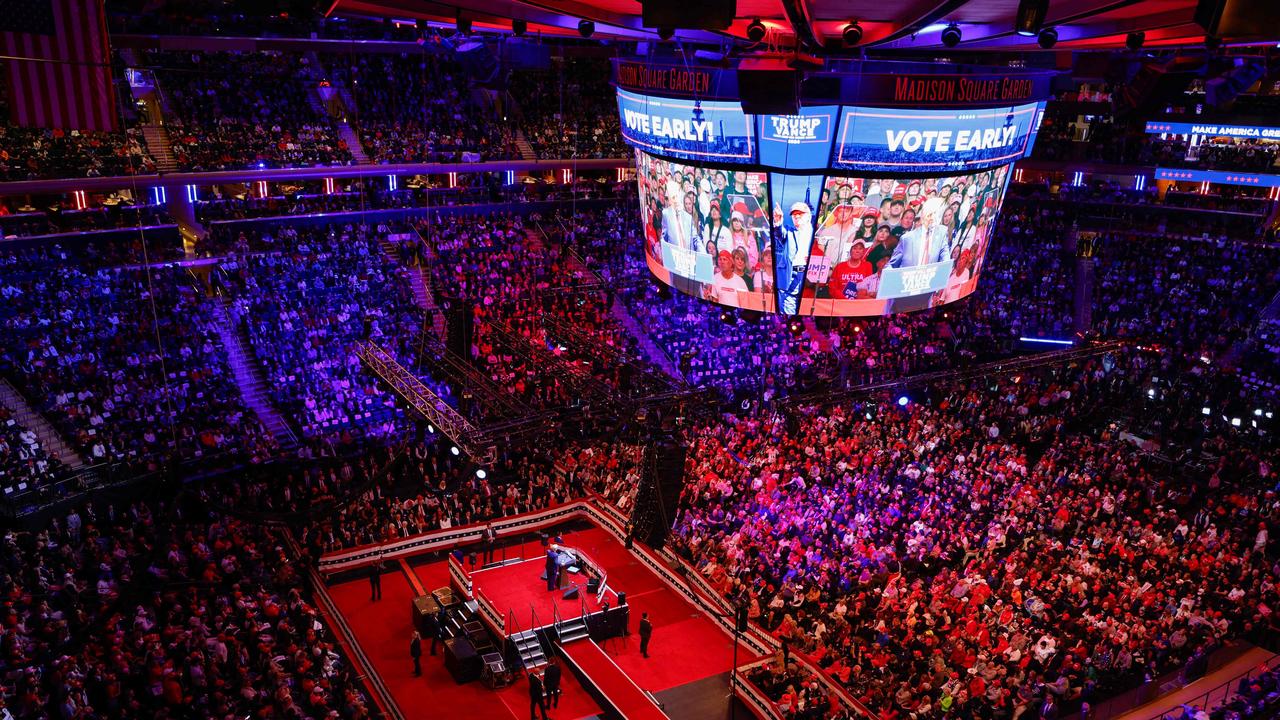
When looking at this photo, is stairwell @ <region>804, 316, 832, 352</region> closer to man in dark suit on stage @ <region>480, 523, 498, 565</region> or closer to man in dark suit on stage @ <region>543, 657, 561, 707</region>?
man in dark suit on stage @ <region>480, 523, 498, 565</region>

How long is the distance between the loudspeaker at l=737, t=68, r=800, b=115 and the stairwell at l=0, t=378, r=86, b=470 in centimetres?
1620

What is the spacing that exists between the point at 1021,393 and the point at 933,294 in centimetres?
1343

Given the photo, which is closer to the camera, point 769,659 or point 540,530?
point 769,659

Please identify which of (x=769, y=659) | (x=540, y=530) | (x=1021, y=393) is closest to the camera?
(x=769, y=659)

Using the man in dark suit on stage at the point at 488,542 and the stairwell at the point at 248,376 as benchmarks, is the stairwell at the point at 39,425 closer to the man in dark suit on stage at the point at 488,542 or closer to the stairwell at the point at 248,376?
the stairwell at the point at 248,376

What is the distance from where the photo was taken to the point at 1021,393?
991 inches

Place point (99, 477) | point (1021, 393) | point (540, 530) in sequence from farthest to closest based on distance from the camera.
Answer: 1. point (1021, 393)
2. point (540, 530)
3. point (99, 477)

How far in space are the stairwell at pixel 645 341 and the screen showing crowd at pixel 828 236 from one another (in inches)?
518

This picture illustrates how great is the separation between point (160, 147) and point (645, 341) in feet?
48.5

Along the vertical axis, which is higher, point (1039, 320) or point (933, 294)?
point (933, 294)

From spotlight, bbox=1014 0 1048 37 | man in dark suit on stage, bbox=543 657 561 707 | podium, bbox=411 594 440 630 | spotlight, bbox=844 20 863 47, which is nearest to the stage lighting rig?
spotlight, bbox=844 20 863 47

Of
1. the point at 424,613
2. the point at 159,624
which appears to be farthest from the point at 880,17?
the point at 159,624

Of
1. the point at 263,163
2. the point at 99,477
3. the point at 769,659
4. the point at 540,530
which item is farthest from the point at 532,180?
the point at 769,659

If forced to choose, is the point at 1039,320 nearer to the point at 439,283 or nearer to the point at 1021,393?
the point at 1021,393
